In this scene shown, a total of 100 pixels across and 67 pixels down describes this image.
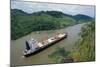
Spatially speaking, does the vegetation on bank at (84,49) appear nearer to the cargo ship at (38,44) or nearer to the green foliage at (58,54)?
the green foliage at (58,54)

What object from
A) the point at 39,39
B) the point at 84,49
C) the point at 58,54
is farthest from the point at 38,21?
the point at 84,49

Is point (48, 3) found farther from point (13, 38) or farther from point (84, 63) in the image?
point (84, 63)

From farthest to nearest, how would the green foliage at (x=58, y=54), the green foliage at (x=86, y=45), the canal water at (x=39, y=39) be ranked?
the green foliage at (x=86, y=45) < the green foliage at (x=58, y=54) < the canal water at (x=39, y=39)

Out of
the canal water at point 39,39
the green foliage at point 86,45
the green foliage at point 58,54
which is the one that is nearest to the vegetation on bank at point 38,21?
the canal water at point 39,39

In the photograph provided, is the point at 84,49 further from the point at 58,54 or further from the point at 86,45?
the point at 58,54

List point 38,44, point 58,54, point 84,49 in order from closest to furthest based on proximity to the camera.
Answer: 1. point 38,44
2. point 58,54
3. point 84,49
